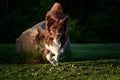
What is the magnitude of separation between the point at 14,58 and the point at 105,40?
20036 millimetres

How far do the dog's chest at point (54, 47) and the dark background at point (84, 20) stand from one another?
53.1 ft

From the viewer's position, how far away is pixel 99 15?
35719 mm

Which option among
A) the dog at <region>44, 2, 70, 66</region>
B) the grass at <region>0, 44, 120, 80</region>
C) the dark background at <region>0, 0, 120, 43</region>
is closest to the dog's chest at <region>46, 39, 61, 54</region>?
the dog at <region>44, 2, 70, 66</region>

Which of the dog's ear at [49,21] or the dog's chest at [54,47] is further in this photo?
the dog's ear at [49,21]

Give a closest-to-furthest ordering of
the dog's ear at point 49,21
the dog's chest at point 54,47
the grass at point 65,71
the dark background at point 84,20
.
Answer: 1. the grass at point 65,71
2. the dog's chest at point 54,47
3. the dog's ear at point 49,21
4. the dark background at point 84,20

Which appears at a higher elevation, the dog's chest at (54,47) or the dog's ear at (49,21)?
the dog's ear at (49,21)

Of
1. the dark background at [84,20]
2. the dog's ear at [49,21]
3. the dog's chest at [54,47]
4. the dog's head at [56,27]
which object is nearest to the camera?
the dog's head at [56,27]

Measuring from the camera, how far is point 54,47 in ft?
38.7

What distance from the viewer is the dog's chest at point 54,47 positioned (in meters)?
11.7

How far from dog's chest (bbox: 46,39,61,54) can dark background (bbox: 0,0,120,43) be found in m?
16.2

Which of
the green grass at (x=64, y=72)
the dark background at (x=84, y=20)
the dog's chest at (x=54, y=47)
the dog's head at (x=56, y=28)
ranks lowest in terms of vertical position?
the green grass at (x=64, y=72)

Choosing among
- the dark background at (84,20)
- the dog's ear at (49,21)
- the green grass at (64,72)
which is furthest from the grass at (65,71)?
the dark background at (84,20)

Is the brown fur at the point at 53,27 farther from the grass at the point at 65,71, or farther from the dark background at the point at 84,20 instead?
the dark background at the point at 84,20

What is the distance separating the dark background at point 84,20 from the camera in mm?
29375
